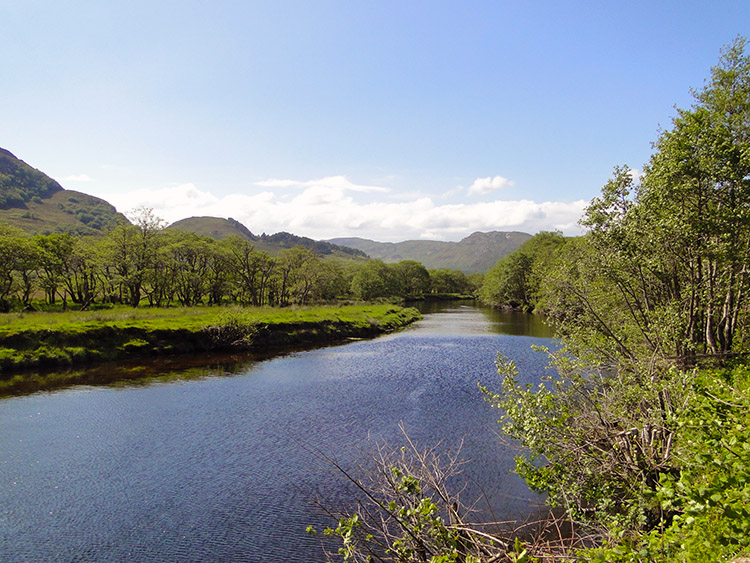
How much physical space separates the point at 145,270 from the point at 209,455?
49.6 meters

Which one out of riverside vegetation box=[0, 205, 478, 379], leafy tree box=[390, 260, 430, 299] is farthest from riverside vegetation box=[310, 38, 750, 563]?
leafy tree box=[390, 260, 430, 299]

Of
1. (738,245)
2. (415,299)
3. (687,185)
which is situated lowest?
(415,299)

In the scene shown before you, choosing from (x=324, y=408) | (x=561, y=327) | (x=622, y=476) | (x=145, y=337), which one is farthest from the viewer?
(x=145, y=337)

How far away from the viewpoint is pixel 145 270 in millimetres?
58719

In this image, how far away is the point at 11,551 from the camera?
456 inches

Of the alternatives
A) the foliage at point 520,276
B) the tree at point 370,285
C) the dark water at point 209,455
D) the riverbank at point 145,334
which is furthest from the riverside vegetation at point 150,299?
the foliage at point 520,276

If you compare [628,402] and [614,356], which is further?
[614,356]

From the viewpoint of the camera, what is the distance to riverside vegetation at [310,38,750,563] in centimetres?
832

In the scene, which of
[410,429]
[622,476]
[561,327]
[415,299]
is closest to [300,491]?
[410,429]

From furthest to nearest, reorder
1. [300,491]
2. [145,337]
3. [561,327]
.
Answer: [145,337], [561,327], [300,491]

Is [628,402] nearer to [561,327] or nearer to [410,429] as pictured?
[561,327]

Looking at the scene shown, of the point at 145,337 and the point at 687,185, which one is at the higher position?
the point at 687,185

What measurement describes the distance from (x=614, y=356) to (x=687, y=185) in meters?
6.01

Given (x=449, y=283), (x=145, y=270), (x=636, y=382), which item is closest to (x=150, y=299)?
(x=145, y=270)
